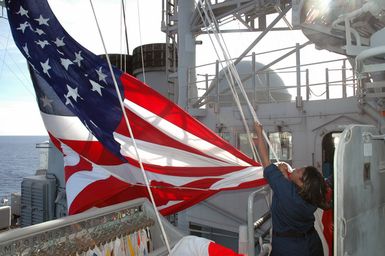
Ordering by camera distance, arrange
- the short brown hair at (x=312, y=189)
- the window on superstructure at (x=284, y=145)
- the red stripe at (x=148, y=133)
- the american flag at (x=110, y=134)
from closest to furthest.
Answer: the short brown hair at (x=312, y=189), the american flag at (x=110, y=134), the red stripe at (x=148, y=133), the window on superstructure at (x=284, y=145)

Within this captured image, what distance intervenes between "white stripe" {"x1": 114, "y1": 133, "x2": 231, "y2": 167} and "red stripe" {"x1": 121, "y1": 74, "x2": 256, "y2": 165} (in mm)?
245

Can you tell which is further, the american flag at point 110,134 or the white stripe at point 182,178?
the white stripe at point 182,178

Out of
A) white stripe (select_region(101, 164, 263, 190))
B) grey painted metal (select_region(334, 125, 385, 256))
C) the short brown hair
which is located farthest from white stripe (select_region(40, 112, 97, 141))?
grey painted metal (select_region(334, 125, 385, 256))

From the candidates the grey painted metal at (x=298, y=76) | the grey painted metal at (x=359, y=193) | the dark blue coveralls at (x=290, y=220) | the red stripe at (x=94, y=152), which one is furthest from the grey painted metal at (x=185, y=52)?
the dark blue coveralls at (x=290, y=220)

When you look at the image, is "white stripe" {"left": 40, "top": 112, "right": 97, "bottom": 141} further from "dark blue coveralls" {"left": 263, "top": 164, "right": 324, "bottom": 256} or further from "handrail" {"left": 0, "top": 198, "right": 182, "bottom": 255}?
"dark blue coveralls" {"left": 263, "top": 164, "right": 324, "bottom": 256}

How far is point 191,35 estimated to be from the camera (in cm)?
1123

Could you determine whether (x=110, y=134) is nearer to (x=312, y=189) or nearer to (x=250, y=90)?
(x=312, y=189)

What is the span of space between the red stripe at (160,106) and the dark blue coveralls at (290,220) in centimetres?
127

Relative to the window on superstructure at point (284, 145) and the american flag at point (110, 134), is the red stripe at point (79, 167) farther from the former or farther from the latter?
the window on superstructure at point (284, 145)

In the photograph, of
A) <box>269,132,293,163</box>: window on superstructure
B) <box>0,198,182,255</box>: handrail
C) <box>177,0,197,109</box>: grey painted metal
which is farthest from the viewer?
<box>177,0,197,109</box>: grey painted metal

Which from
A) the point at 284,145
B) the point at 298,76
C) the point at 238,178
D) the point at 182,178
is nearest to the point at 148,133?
the point at 182,178

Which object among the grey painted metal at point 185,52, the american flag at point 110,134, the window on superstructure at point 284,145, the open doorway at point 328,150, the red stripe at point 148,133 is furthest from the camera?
the grey painted metal at point 185,52

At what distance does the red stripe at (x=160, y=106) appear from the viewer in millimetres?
3941

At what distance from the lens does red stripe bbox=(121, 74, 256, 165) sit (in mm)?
3941
